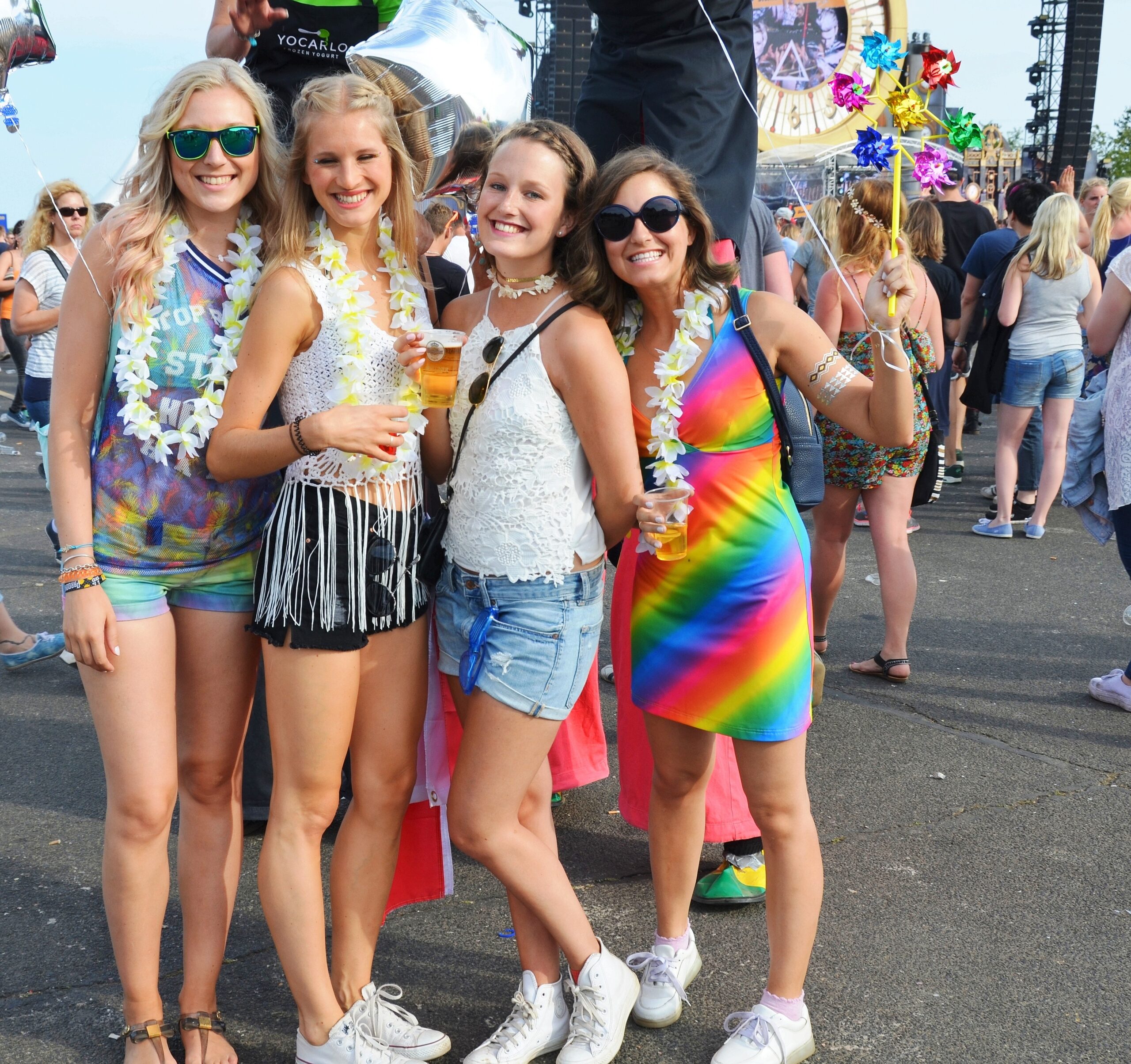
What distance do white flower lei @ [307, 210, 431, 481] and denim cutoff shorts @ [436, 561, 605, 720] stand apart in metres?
0.28

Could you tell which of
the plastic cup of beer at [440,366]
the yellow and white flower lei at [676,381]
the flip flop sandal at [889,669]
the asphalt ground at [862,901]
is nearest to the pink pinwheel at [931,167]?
the yellow and white flower lei at [676,381]

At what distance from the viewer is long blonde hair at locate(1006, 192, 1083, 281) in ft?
22.8

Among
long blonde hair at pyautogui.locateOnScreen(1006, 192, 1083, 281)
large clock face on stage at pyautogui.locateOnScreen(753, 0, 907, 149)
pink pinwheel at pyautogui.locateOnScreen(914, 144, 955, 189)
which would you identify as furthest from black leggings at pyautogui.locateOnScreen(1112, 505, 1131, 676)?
large clock face on stage at pyautogui.locateOnScreen(753, 0, 907, 149)

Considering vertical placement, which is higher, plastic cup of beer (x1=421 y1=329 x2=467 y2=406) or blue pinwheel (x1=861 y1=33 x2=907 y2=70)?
blue pinwheel (x1=861 y1=33 x2=907 y2=70)

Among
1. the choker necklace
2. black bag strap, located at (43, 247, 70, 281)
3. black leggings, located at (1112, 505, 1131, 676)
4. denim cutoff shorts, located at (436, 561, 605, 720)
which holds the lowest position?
black leggings, located at (1112, 505, 1131, 676)

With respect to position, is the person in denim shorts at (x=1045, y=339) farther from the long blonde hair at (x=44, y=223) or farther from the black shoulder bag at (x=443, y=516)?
the long blonde hair at (x=44, y=223)

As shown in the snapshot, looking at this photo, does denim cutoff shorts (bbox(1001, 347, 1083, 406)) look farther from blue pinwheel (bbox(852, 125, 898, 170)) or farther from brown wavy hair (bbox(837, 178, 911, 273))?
blue pinwheel (bbox(852, 125, 898, 170))

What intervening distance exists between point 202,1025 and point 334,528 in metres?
1.14

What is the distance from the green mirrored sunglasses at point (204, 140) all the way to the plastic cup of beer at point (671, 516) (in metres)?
1.09

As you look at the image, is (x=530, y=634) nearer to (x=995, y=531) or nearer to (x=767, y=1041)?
(x=767, y=1041)

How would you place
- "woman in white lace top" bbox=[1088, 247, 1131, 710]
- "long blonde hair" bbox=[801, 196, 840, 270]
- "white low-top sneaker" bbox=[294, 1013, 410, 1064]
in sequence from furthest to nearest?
"long blonde hair" bbox=[801, 196, 840, 270], "woman in white lace top" bbox=[1088, 247, 1131, 710], "white low-top sneaker" bbox=[294, 1013, 410, 1064]

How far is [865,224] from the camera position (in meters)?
4.56

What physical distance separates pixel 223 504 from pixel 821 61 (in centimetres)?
1050

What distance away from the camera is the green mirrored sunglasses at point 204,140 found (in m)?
2.30
